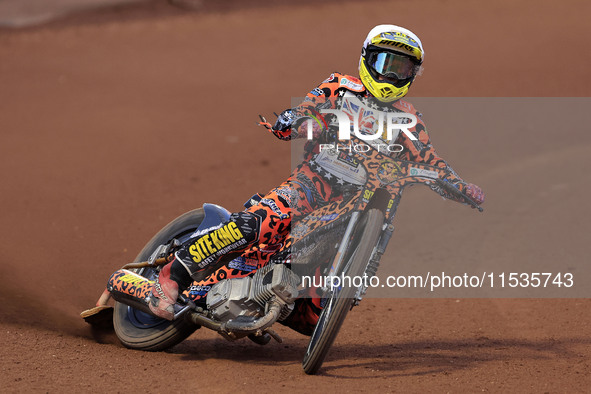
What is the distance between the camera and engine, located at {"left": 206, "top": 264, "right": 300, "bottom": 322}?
20.3 ft

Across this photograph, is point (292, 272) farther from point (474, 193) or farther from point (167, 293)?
point (474, 193)

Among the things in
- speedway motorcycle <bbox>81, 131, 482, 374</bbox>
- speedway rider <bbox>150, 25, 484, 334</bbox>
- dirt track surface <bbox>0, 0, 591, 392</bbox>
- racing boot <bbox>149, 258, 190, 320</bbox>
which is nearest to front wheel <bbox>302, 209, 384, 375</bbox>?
speedway motorcycle <bbox>81, 131, 482, 374</bbox>

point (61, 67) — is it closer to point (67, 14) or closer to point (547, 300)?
point (67, 14)

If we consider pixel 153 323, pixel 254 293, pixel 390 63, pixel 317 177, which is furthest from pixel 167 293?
pixel 390 63

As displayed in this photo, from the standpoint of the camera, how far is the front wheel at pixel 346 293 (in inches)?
225

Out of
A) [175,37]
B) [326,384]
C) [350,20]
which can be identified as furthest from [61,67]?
[326,384]

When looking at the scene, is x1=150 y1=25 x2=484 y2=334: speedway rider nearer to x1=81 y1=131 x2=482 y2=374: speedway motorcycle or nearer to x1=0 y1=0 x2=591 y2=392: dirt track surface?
x1=81 y1=131 x2=482 y2=374: speedway motorcycle

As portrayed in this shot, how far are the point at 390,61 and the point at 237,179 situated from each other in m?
6.25

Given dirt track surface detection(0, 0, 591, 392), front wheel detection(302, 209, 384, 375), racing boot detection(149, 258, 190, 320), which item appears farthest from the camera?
racing boot detection(149, 258, 190, 320)

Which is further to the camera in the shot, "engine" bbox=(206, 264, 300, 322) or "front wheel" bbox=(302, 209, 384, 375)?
"engine" bbox=(206, 264, 300, 322)

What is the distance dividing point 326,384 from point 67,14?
16.0m

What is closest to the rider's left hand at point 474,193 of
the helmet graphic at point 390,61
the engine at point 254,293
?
the helmet graphic at point 390,61

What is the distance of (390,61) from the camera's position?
6277 mm

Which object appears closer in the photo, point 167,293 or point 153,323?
point 167,293
